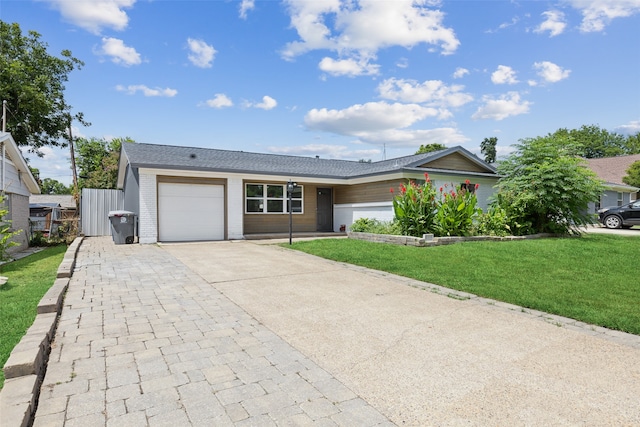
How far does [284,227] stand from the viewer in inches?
664

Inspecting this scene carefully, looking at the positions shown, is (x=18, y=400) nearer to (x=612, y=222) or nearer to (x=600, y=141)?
(x=612, y=222)

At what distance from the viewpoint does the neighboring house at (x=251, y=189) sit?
1300 cm

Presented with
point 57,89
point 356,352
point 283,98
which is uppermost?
point 57,89

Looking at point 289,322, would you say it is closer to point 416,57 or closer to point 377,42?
point 377,42

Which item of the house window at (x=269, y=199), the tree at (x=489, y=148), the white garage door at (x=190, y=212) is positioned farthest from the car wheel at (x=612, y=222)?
the tree at (x=489, y=148)

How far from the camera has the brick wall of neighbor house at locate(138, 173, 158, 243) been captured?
1247 centimetres

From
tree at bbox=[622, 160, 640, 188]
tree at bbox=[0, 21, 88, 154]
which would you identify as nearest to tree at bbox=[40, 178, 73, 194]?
tree at bbox=[0, 21, 88, 154]

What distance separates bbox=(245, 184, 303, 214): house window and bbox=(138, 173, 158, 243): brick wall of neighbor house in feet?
13.7

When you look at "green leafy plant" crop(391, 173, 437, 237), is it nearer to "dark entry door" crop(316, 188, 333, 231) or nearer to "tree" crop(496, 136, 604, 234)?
"tree" crop(496, 136, 604, 234)

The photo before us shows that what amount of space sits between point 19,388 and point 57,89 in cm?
2895

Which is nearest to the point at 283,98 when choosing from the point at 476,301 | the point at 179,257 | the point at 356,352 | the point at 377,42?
the point at 377,42

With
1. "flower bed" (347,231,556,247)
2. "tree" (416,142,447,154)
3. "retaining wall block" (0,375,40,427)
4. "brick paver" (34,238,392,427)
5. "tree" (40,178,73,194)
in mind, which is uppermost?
"tree" (416,142,447,154)

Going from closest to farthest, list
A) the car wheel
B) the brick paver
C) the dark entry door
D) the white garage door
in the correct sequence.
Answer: the brick paver < the white garage door < the dark entry door < the car wheel

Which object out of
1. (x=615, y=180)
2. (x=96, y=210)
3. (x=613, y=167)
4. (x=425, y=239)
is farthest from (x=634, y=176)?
(x=96, y=210)
